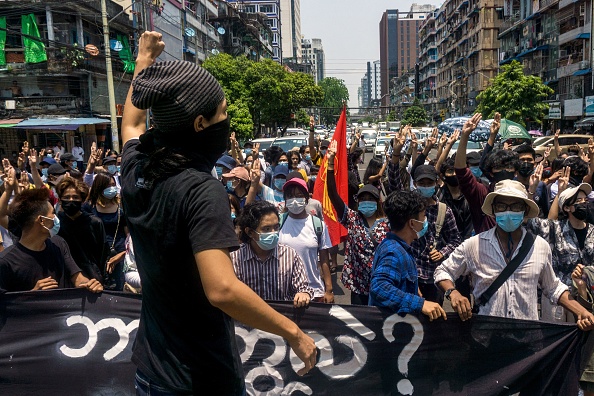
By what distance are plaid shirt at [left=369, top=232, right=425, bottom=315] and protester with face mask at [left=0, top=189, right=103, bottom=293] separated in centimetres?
194

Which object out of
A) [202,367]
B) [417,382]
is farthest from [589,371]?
[202,367]

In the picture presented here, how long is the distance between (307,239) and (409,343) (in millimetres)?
1606

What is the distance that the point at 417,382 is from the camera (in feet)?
12.9

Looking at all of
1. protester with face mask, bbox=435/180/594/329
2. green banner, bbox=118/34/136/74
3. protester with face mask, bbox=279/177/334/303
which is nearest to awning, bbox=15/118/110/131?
green banner, bbox=118/34/136/74

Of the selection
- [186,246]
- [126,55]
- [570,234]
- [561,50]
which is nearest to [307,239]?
[570,234]

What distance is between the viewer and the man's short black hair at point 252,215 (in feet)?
13.7

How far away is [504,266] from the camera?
3811 mm

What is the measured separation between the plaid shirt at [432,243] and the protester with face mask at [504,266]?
1045 mm

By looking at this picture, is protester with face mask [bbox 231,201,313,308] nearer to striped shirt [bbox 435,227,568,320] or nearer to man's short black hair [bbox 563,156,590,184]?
striped shirt [bbox 435,227,568,320]

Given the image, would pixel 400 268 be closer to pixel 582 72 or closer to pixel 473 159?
pixel 473 159

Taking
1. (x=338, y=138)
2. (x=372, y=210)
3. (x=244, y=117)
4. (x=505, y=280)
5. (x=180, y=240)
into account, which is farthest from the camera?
(x=244, y=117)

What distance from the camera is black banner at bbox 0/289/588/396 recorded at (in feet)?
12.5

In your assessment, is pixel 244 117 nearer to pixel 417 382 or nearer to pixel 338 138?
pixel 338 138

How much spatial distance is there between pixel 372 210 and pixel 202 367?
12.6 feet
